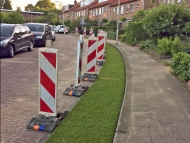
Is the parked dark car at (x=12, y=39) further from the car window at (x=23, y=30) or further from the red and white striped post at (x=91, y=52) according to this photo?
the red and white striped post at (x=91, y=52)

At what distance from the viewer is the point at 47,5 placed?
106 m

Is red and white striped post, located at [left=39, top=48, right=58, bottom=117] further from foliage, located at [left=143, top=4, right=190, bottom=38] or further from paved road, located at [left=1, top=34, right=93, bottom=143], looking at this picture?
foliage, located at [left=143, top=4, right=190, bottom=38]

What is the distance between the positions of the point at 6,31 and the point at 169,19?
991cm

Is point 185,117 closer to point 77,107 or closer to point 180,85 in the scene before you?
point 77,107

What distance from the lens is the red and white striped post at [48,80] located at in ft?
13.9

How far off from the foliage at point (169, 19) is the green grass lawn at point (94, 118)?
363 inches

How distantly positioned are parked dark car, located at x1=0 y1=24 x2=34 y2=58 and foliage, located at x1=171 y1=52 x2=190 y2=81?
7933 millimetres

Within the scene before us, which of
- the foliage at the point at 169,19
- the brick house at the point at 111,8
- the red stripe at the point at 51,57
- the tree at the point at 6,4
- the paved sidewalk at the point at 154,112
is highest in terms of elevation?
the tree at the point at 6,4

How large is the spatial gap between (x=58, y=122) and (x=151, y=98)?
9.18 feet

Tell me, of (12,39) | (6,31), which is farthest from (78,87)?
(6,31)

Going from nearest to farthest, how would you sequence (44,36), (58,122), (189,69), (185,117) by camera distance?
(58,122)
(185,117)
(189,69)
(44,36)

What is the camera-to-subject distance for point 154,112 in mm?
5199

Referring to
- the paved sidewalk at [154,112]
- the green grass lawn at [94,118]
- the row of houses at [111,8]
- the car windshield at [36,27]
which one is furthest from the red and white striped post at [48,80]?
the row of houses at [111,8]

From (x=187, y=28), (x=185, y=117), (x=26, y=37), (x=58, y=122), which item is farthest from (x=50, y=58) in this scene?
(x=187, y=28)
